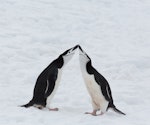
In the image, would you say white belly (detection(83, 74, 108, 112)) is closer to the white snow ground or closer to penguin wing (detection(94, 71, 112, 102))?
penguin wing (detection(94, 71, 112, 102))

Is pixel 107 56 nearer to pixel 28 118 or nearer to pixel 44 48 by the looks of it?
pixel 44 48

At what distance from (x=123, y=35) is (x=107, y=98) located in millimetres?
5764

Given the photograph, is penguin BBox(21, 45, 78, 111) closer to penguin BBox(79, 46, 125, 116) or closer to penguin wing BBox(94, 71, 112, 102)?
penguin BBox(79, 46, 125, 116)

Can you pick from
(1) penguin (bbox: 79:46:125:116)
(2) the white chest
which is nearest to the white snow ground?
(1) penguin (bbox: 79:46:125:116)

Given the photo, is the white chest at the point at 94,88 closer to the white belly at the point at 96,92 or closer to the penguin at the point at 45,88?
the white belly at the point at 96,92

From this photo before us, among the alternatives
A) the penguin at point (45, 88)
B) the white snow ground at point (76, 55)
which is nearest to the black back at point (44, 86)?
the penguin at point (45, 88)

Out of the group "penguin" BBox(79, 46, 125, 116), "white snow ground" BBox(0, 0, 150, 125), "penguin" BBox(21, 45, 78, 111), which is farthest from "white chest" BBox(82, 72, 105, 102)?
"penguin" BBox(21, 45, 78, 111)

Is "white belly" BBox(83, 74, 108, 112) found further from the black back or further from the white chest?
the black back

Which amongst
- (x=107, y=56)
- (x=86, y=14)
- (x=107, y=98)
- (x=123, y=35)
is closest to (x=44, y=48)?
(x=107, y=56)

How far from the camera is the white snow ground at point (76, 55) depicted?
19.7 feet

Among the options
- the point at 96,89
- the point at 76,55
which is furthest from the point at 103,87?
the point at 76,55

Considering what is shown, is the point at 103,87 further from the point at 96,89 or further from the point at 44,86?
the point at 44,86

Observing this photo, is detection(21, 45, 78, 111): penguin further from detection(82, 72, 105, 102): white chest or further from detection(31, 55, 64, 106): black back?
detection(82, 72, 105, 102): white chest

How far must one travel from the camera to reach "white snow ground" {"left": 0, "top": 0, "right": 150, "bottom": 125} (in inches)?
237
